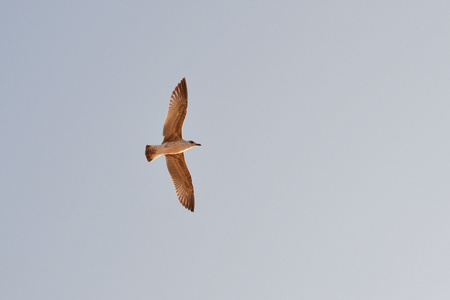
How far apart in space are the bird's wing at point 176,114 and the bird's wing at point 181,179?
1.06 m

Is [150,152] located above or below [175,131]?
below

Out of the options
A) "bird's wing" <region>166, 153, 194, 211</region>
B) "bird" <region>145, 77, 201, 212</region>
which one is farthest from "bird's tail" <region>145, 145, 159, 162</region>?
"bird's wing" <region>166, 153, 194, 211</region>

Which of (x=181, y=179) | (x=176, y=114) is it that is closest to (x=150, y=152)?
(x=176, y=114)

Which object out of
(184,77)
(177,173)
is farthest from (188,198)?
(184,77)

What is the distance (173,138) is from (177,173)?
198cm

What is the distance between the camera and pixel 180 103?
23.8 meters

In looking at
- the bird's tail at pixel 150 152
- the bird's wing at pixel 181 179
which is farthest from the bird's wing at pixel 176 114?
the bird's wing at pixel 181 179

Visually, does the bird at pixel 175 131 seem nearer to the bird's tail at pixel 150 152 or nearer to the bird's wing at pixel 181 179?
the bird's tail at pixel 150 152

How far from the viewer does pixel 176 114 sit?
23.9 m

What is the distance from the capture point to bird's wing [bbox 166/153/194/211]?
25078mm

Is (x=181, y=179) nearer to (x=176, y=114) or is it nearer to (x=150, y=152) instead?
(x=150, y=152)

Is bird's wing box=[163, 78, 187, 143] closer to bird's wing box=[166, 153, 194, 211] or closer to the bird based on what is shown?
the bird

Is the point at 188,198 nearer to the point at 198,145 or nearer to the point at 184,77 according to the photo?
the point at 198,145

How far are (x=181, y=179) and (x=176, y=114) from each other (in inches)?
123
